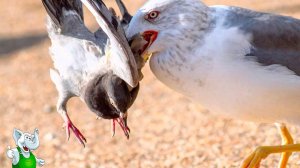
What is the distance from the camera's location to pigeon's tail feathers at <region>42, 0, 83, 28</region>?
12.0ft

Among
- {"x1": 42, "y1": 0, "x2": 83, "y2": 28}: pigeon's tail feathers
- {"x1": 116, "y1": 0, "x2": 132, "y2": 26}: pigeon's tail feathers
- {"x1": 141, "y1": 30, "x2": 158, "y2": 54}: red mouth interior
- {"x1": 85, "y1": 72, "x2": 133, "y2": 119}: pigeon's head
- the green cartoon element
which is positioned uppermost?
{"x1": 141, "y1": 30, "x2": 158, "y2": 54}: red mouth interior

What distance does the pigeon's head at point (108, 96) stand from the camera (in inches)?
124

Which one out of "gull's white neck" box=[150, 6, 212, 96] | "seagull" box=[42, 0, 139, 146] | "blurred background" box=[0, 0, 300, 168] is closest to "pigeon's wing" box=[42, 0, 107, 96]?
"seagull" box=[42, 0, 139, 146]

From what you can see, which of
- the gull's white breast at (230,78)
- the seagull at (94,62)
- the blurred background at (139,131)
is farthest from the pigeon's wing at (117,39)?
the blurred background at (139,131)

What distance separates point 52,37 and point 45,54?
4383mm

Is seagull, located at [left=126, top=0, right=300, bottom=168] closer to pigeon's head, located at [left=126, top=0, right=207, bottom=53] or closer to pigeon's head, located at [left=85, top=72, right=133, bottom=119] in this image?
pigeon's head, located at [left=126, top=0, right=207, bottom=53]

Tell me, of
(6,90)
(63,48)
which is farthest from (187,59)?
(6,90)

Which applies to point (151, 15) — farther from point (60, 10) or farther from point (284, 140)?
point (284, 140)

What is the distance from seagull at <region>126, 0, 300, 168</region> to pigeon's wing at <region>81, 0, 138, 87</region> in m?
0.14

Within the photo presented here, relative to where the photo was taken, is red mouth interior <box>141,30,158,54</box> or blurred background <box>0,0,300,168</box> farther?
blurred background <box>0,0,300,168</box>

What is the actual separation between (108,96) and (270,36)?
0.80 metres

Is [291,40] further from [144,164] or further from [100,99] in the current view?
[144,164]

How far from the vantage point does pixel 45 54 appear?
8.04 meters

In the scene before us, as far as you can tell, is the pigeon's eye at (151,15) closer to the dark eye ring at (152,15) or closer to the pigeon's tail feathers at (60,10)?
the dark eye ring at (152,15)
